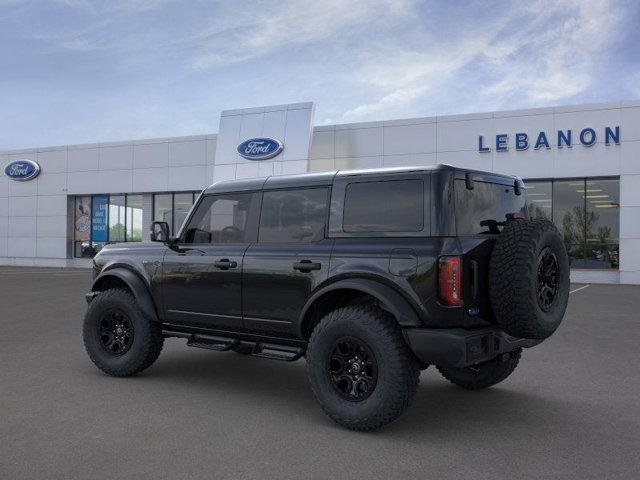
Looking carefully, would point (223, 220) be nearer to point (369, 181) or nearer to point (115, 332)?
point (369, 181)

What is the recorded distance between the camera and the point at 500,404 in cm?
534

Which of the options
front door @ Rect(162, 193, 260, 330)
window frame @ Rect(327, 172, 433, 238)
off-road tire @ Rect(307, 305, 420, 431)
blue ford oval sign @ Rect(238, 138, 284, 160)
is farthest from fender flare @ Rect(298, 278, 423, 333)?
blue ford oval sign @ Rect(238, 138, 284, 160)

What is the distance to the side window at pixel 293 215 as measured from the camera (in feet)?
17.0

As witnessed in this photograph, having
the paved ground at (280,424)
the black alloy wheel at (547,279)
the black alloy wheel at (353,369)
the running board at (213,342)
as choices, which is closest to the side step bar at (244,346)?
the running board at (213,342)

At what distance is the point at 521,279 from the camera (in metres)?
4.35

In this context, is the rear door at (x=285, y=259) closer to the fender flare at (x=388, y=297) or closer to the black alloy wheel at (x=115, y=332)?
the fender flare at (x=388, y=297)

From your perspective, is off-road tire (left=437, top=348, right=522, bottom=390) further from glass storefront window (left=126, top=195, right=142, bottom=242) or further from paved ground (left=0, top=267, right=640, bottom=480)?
glass storefront window (left=126, top=195, right=142, bottom=242)

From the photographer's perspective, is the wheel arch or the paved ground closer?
the paved ground

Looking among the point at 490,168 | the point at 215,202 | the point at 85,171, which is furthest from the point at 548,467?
the point at 85,171

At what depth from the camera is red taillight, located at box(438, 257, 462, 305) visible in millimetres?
4277

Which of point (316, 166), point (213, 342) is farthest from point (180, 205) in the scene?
point (213, 342)

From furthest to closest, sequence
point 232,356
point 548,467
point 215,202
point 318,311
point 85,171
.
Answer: point 85,171
point 232,356
point 215,202
point 318,311
point 548,467

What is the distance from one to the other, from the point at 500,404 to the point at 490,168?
59.9 ft

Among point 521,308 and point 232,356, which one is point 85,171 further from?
point 521,308
